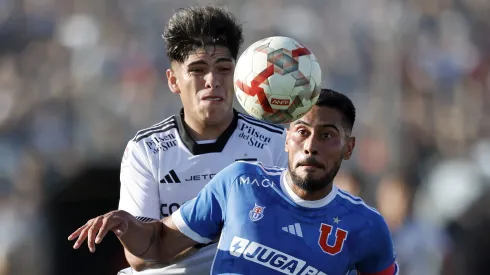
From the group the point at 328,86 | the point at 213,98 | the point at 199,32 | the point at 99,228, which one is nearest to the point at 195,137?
the point at 213,98

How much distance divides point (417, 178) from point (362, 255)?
6298 mm

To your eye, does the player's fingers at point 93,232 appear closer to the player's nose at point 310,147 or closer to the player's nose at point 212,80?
the player's nose at point 310,147

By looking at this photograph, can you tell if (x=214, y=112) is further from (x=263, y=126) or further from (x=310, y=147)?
(x=310, y=147)

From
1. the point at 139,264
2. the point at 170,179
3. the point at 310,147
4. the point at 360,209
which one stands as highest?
the point at 310,147

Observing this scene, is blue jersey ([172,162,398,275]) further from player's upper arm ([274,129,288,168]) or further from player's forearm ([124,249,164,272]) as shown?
player's upper arm ([274,129,288,168])

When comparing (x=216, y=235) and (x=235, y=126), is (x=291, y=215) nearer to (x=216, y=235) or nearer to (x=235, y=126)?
(x=216, y=235)

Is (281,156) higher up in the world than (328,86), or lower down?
lower down

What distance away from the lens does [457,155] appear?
12.0m

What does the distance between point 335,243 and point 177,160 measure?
1.71 m

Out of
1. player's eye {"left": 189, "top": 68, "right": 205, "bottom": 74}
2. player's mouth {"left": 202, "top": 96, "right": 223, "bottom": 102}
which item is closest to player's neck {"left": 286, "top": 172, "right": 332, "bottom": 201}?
player's mouth {"left": 202, "top": 96, "right": 223, "bottom": 102}

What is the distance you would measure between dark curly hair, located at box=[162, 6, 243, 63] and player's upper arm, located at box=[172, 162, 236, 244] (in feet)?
4.74

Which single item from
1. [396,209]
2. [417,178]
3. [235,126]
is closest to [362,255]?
[235,126]

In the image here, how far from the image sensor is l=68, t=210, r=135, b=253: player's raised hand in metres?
5.20

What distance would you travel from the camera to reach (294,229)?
5.48m
